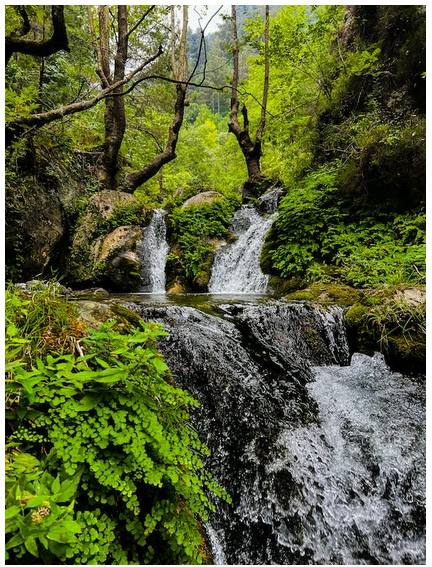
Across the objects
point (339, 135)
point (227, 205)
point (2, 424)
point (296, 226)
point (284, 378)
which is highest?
point (339, 135)

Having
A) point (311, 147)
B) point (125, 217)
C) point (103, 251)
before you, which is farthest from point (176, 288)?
point (311, 147)

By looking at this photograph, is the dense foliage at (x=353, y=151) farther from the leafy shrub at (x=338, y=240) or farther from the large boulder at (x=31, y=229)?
the large boulder at (x=31, y=229)

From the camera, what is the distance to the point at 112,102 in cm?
1005

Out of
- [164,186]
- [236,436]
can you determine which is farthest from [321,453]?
[164,186]

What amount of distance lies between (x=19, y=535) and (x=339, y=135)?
10.5 meters

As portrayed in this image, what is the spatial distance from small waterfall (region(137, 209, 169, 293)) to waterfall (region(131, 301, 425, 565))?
4529 millimetres

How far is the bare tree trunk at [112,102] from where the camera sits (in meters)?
9.50

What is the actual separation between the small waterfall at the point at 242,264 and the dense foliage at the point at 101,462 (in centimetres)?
639

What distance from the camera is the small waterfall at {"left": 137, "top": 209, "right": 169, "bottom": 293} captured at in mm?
9305

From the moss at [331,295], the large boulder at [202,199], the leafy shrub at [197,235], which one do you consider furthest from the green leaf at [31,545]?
the large boulder at [202,199]

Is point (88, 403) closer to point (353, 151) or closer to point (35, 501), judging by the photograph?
point (35, 501)

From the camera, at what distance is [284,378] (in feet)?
14.3

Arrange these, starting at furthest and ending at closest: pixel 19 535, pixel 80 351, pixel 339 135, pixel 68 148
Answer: pixel 339 135
pixel 68 148
pixel 80 351
pixel 19 535

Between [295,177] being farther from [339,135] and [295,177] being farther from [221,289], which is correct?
[221,289]
